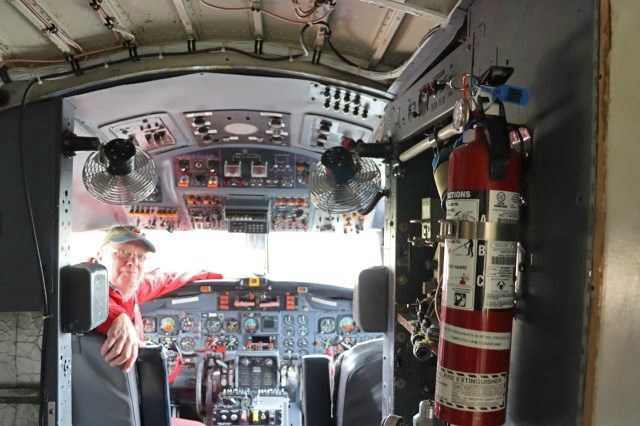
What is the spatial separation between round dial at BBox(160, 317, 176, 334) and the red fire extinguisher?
199 inches

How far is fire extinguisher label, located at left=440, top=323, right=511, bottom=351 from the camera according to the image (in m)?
1.04

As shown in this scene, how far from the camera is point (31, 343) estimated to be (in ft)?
8.05

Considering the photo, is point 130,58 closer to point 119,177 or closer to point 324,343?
point 119,177

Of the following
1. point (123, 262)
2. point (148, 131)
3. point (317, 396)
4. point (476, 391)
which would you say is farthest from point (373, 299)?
point (123, 262)

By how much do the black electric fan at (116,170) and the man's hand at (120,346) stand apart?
2.49 ft

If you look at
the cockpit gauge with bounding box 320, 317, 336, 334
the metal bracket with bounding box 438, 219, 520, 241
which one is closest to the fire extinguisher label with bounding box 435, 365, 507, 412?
the metal bracket with bounding box 438, 219, 520, 241

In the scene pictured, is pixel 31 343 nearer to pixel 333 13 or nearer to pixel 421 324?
pixel 421 324

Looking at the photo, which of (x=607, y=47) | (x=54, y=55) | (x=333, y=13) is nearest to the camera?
(x=607, y=47)

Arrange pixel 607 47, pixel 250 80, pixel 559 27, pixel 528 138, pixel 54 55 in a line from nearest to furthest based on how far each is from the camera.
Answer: pixel 607 47, pixel 559 27, pixel 528 138, pixel 54 55, pixel 250 80

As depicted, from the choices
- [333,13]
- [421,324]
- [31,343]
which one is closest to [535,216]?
[421,324]

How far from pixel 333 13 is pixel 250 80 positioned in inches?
29.6

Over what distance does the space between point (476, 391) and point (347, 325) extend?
4.79 m

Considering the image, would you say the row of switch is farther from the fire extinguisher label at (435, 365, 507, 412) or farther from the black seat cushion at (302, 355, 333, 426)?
the fire extinguisher label at (435, 365, 507, 412)

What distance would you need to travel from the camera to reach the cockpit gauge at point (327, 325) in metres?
5.72
